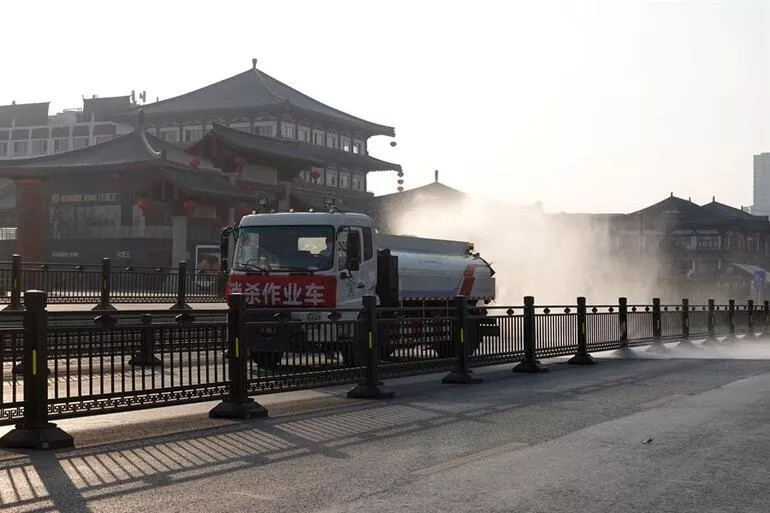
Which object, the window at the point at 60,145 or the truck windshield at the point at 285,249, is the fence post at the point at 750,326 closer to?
the truck windshield at the point at 285,249

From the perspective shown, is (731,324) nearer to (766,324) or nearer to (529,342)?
(766,324)

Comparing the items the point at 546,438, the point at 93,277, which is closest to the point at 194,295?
the point at 93,277

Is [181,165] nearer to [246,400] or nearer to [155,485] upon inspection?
[246,400]

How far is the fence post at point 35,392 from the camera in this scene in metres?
8.98

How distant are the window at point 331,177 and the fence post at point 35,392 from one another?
67.5 m

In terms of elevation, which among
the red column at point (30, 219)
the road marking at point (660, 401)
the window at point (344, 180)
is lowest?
the road marking at point (660, 401)

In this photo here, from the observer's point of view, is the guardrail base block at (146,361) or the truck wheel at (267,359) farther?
the truck wheel at (267,359)

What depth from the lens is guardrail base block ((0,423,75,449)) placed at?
8.98 metres

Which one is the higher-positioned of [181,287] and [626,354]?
[181,287]

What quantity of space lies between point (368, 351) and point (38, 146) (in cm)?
11715

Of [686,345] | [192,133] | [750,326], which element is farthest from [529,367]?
[192,133]

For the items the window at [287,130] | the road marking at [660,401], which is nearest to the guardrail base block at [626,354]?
the road marking at [660,401]

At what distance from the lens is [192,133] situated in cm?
7638

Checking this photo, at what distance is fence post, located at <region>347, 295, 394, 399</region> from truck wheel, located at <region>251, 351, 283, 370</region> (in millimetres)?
1693
